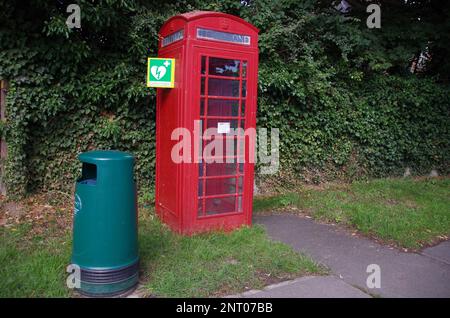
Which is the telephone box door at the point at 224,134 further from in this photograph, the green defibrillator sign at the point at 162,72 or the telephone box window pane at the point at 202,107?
the green defibrillator sign at the point at 162,72

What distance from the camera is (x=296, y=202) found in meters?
6.60

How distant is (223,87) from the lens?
4.84 metres

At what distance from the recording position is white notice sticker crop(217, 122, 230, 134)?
489 centimetres

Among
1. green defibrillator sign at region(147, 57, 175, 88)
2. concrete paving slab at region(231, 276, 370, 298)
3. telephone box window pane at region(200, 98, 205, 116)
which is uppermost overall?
green defibrillator sign at region(147, 57, 175, 88)

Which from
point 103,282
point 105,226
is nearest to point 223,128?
point 105,226

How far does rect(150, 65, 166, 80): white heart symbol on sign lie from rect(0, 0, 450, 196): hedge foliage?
943 millimetres

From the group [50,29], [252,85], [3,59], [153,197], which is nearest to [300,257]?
[252,85]

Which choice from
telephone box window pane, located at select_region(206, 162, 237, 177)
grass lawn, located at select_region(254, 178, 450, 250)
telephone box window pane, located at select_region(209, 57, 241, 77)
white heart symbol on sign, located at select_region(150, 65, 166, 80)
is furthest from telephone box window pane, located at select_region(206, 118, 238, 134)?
grass lawn, located at select_region(254, 178, 450, 250)

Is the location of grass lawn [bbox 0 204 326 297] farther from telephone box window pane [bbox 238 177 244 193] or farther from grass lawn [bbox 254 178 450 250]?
grass lawn [bbox 254 178 450 250]

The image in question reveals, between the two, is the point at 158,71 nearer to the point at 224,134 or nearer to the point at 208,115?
the point at 208,115

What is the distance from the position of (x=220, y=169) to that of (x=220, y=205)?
0.47 m

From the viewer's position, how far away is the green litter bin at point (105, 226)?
10.7 ft

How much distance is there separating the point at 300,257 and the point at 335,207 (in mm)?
2261
